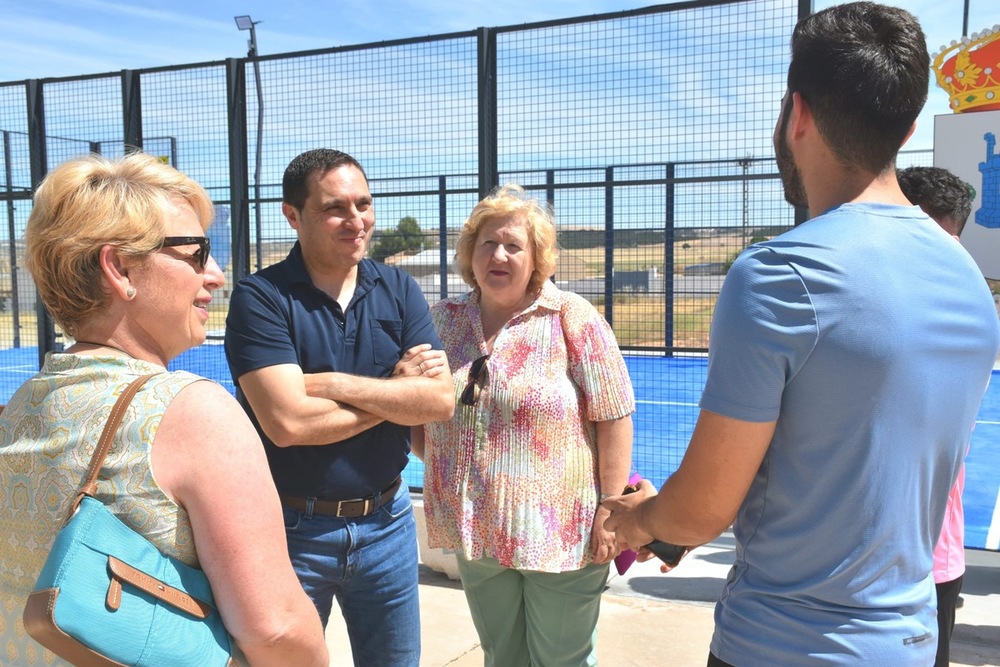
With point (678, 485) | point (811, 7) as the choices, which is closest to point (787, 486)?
point (678, 485)

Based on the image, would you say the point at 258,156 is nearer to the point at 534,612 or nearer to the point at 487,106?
the point at 487,106

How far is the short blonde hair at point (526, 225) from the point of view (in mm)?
3055

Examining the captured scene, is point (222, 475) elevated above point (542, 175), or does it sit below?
below

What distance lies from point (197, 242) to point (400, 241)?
6.33 meters

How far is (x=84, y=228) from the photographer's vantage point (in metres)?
1.43

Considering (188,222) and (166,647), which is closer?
(166,647)

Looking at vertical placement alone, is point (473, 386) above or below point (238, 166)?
below

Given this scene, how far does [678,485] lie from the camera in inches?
59.8

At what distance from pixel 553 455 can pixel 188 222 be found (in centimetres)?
159

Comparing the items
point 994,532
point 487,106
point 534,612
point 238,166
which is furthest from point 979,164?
point 238,166

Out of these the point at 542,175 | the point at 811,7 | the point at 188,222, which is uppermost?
the point at 811,7

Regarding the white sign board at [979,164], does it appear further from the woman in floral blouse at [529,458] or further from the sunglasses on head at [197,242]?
the sunglasses on head at [197,242]

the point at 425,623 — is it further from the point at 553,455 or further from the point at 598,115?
the point at 598,115

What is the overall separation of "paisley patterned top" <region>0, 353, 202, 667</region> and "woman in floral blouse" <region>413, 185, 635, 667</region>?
4.98 feet
